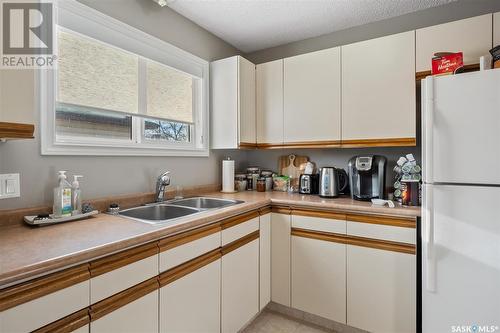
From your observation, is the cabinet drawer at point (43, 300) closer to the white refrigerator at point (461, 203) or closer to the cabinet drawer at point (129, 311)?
the cabinet drawer at point (129, 311)

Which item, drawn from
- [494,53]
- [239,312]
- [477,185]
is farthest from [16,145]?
[494,53]

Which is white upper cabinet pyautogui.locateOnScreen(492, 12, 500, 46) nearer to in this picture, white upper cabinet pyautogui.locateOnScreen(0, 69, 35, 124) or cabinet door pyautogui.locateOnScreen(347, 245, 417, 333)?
cabinet door pyautogui.locateOnScreen(347, 245, 417, 333)

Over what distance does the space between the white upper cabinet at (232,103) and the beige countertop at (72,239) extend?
0.93 m

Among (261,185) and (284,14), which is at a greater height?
(284,14)

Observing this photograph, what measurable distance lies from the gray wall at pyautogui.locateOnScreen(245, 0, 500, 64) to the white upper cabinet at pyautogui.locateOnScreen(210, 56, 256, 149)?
503 millimetres

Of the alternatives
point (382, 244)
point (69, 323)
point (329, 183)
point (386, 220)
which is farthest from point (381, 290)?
point (69, 323)

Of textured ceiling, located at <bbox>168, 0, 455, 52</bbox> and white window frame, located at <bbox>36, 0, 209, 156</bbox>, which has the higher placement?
textured ceiling, located at <bbox>168, 0, 455, 52</bbox>

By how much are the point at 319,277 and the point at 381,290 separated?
411mm

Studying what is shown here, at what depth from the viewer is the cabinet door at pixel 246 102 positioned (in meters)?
2.34

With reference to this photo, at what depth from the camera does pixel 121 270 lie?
1.02 m

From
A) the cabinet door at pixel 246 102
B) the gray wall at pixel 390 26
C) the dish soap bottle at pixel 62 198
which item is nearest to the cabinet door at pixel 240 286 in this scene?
the dish soap bottle at pixel 62 198

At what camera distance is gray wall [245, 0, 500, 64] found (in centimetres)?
196

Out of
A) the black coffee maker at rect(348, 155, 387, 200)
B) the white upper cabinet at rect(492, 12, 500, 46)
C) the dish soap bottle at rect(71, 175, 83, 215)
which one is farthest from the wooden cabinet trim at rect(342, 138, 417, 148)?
the dish soap bottle at rect(71, 175, 83, 215)

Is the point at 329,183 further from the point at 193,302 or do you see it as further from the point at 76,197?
the point at 76,197
